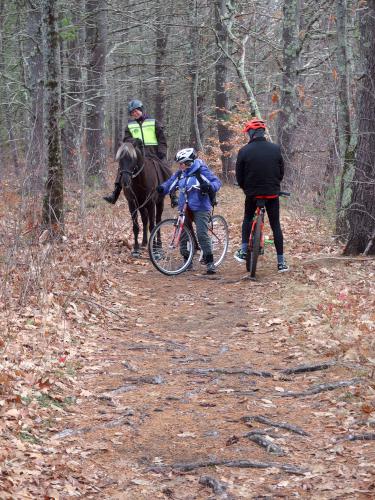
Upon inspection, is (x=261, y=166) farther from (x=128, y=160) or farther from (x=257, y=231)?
(x=128, y=160)

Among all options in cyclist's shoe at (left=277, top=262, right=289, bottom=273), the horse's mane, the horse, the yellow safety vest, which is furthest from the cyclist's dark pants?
the yellow safety vest

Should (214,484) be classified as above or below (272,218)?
below

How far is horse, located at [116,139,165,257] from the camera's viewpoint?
12383mm

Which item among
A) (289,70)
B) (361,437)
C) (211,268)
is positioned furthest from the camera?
(289,70)

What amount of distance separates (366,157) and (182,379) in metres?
5.39

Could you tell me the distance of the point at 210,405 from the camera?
607 cm

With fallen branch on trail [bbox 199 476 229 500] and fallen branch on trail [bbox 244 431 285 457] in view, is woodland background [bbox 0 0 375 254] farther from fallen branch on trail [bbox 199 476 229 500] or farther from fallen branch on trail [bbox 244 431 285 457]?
fallen branch on trail [bbox 199 476 229 500]

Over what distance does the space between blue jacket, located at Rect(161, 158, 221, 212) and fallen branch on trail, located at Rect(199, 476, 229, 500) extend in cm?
706

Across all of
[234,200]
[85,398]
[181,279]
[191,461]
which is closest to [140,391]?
[85,398]

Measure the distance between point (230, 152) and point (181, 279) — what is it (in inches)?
491

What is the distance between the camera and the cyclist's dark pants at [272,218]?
11.0 m

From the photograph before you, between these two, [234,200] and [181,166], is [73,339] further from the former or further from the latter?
[234,200]

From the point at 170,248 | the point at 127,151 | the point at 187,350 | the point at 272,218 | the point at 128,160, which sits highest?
the point at 127,151

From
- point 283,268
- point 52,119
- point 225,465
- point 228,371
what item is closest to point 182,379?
point 228,371
